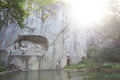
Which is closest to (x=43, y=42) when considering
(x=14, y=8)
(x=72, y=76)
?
(x=72, y=76)

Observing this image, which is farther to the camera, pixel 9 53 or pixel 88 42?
pixel 88 42

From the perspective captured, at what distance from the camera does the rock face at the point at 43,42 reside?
2227 cm

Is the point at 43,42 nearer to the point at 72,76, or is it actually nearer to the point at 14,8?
the point at 72,76

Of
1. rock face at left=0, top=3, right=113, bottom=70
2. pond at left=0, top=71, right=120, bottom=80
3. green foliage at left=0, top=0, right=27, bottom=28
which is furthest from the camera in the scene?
rock face at left=0, top=3, right=113, bottom=70

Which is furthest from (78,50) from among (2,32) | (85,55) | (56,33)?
(2,32)

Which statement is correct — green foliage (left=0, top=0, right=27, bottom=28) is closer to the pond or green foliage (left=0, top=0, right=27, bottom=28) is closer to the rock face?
the pond

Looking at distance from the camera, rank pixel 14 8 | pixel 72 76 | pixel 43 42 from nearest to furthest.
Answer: pixel 14 8
pixel 72 76
pixel 43 42

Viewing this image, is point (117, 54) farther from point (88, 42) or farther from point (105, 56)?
point (88, 42)

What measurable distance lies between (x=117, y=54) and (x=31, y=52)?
9.85 meters

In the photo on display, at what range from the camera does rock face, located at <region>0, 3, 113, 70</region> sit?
22266 millimetres

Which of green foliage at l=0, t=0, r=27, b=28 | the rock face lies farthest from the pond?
the rock face

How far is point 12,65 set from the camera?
21.7 meters

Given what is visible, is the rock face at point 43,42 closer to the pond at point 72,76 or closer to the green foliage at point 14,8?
the pond at point 72,76

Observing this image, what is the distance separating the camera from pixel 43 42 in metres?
24.3
